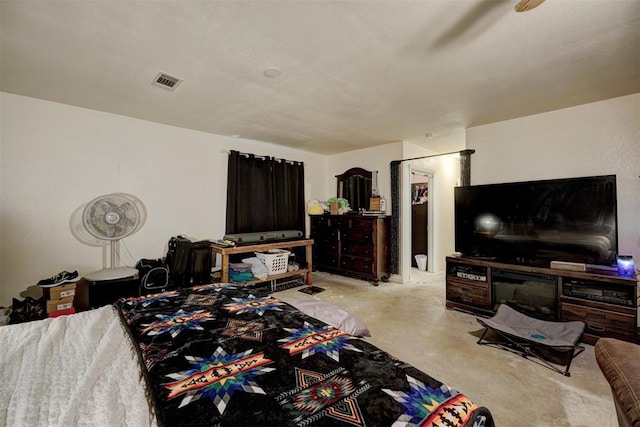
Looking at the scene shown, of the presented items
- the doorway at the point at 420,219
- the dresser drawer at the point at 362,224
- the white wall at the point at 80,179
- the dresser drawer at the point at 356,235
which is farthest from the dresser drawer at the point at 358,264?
the white wall at the point at 80,179

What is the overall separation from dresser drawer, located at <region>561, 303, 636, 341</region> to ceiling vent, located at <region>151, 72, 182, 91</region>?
13.5 ft

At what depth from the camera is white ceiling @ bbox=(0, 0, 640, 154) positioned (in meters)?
1.53

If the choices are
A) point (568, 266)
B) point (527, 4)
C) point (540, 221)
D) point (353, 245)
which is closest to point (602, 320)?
point (568, 266)

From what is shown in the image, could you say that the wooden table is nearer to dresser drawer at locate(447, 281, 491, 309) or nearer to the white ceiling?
the white ceiling

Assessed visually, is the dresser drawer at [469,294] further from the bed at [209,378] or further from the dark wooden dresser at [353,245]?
the bed at [209,378]

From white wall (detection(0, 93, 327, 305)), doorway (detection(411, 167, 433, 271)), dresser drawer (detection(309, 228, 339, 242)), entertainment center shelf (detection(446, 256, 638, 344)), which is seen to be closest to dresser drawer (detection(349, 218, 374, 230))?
dresser drawer (detection(309, 228, 339, 242))

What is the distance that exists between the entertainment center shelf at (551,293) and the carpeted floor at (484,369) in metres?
0.22

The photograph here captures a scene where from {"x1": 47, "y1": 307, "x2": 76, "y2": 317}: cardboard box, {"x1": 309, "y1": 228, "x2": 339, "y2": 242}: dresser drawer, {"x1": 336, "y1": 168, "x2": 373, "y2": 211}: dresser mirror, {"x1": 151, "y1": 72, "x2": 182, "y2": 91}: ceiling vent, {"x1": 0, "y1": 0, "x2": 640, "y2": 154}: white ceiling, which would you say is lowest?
{"x1": 47, "y1": 307, "x2": 76, "y2": 317}: cardboard box

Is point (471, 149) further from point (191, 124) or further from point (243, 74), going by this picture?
point (191, 124)

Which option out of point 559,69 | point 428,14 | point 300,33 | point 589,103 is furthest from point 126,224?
point 589,103

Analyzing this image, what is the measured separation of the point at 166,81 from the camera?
2.34m

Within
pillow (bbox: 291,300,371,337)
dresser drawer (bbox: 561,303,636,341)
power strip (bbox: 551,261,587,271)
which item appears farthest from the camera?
power strip (bbox: 551,261,587,271)

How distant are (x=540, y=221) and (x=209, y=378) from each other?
336 cm

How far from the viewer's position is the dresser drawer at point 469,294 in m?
2.99
